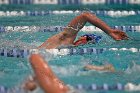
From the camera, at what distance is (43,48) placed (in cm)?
391

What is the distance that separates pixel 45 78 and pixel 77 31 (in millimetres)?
1218

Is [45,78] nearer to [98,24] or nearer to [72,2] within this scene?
[98,24]

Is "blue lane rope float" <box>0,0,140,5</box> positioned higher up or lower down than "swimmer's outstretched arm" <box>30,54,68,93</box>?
higher up

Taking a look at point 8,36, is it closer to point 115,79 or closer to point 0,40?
point 0,40

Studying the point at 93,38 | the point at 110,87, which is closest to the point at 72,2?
the point at 93,38

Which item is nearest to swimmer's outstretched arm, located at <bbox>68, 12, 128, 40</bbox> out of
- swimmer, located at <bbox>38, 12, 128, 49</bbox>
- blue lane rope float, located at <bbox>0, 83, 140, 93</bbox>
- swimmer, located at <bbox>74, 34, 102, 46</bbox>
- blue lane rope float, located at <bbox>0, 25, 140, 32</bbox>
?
swimmer, located at <bbox>38, 12, 128, 49</bbox>

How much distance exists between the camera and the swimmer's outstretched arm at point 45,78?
258 centimetres

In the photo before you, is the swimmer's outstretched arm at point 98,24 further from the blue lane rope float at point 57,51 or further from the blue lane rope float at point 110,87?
the blue lane rope float at point 110,87

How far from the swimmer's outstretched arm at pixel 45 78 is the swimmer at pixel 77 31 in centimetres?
108

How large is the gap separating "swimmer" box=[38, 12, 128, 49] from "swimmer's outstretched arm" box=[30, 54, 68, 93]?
42.4 inches

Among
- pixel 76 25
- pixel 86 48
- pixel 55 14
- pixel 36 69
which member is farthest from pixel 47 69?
pixel 55 14

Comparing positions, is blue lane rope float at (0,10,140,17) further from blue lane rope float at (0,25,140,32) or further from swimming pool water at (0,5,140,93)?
swimming pool water at (0,5,140,93)

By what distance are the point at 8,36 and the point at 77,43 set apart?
1.16m

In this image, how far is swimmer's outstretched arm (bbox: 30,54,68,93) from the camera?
2576 millimetres
